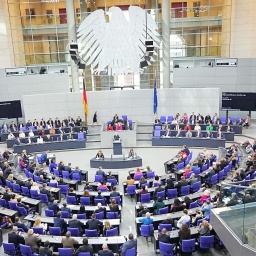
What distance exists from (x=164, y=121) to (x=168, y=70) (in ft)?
15.5

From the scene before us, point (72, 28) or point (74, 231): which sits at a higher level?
point (72, 28)

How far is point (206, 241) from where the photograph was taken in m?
9.44

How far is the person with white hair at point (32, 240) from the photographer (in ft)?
30.5

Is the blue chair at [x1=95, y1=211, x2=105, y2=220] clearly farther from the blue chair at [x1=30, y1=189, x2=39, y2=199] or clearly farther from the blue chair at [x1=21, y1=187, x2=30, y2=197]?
the blue chair at [x1=21, y1=187, x2=30, y2=197]

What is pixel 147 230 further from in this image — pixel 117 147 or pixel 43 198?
pixel 117 147

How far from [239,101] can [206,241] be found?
16.3 metres

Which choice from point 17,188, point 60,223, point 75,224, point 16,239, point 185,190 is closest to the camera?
point 16,239

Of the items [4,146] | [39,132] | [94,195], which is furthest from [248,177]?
[4,146]

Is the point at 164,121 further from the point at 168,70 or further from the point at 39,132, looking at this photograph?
the point at 39,132

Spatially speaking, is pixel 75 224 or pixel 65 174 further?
pixel 65 174

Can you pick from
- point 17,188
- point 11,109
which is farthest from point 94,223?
point 11,109

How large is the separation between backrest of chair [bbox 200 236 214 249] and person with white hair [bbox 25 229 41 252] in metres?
4.42

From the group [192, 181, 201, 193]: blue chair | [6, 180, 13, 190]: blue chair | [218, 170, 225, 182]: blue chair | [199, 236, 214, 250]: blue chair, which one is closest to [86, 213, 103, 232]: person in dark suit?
[199, 236, 214, 250]: blue chair

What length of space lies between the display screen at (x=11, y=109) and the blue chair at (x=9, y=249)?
16.8m
